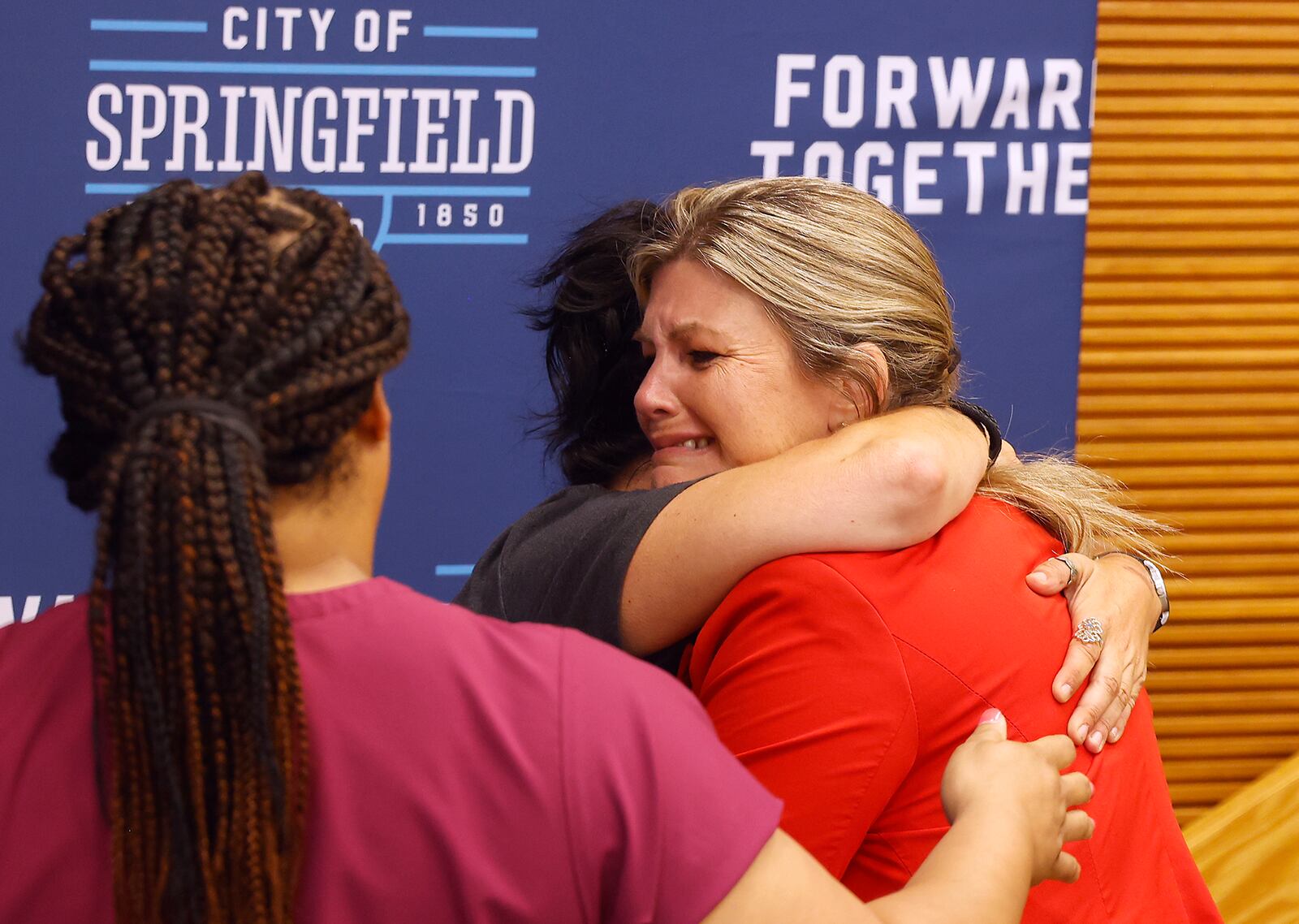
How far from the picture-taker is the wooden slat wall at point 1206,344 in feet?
10.8

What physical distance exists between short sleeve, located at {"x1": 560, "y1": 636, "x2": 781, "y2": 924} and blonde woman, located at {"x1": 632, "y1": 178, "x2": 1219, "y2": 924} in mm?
442

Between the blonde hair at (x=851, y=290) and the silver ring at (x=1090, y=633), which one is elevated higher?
the blonde hair at (x=851, y=290)

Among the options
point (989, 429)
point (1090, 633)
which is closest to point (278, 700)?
point (1090, 633)

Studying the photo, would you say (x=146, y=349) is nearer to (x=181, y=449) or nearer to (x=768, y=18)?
(x=181, y=449)

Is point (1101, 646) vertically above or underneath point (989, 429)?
underneath

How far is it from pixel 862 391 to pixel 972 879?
91cm

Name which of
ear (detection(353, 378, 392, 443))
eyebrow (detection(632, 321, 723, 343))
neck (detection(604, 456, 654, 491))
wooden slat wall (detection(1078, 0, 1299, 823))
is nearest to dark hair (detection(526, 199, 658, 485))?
neck (detection(604, 456, 654, 491))

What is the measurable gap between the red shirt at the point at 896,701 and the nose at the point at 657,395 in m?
0.53

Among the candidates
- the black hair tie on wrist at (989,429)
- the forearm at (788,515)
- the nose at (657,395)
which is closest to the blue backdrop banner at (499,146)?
the nose at (657,395)

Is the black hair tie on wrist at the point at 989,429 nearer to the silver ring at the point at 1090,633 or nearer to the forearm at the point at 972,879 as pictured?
the silver ring at the point at 1090,633

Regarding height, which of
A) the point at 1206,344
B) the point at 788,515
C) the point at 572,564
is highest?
the point at 1206,344

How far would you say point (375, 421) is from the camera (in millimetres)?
1088

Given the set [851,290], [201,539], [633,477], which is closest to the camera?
[201,539]

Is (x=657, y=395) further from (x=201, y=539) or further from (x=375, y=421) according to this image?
(x=201, y=539)
